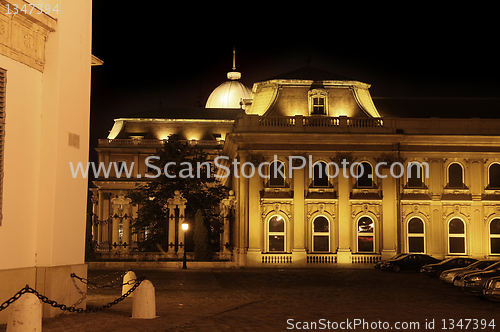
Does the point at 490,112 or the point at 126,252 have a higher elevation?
the point at 490,112

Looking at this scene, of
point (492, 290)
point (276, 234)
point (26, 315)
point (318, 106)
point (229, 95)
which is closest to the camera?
point (26, 315)

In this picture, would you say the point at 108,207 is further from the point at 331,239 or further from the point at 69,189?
the point at 69,189

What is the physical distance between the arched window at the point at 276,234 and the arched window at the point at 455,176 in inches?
432

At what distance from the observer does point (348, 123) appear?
4409 cm

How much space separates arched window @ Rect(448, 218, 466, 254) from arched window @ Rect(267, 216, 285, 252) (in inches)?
415

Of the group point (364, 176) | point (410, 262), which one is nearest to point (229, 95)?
point (364, 176)

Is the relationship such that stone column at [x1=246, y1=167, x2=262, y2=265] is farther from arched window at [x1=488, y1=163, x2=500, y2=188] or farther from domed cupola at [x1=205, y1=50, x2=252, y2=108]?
domed cupola at [x1=205, y1=50, x2=252, y2=108]

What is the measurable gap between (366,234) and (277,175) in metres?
6.68

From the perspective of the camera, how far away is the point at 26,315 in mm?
11469

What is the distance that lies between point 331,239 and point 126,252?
41.1 ft

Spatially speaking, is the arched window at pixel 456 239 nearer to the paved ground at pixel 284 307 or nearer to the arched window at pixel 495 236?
the arched window at pixel 495 236

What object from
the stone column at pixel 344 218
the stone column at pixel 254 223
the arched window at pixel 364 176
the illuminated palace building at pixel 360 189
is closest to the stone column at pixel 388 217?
the illuminated palace building at pixel 360 189

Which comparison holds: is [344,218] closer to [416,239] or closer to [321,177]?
[321,177]

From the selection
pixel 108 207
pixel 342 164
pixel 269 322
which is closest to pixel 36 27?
pixel 269 322
